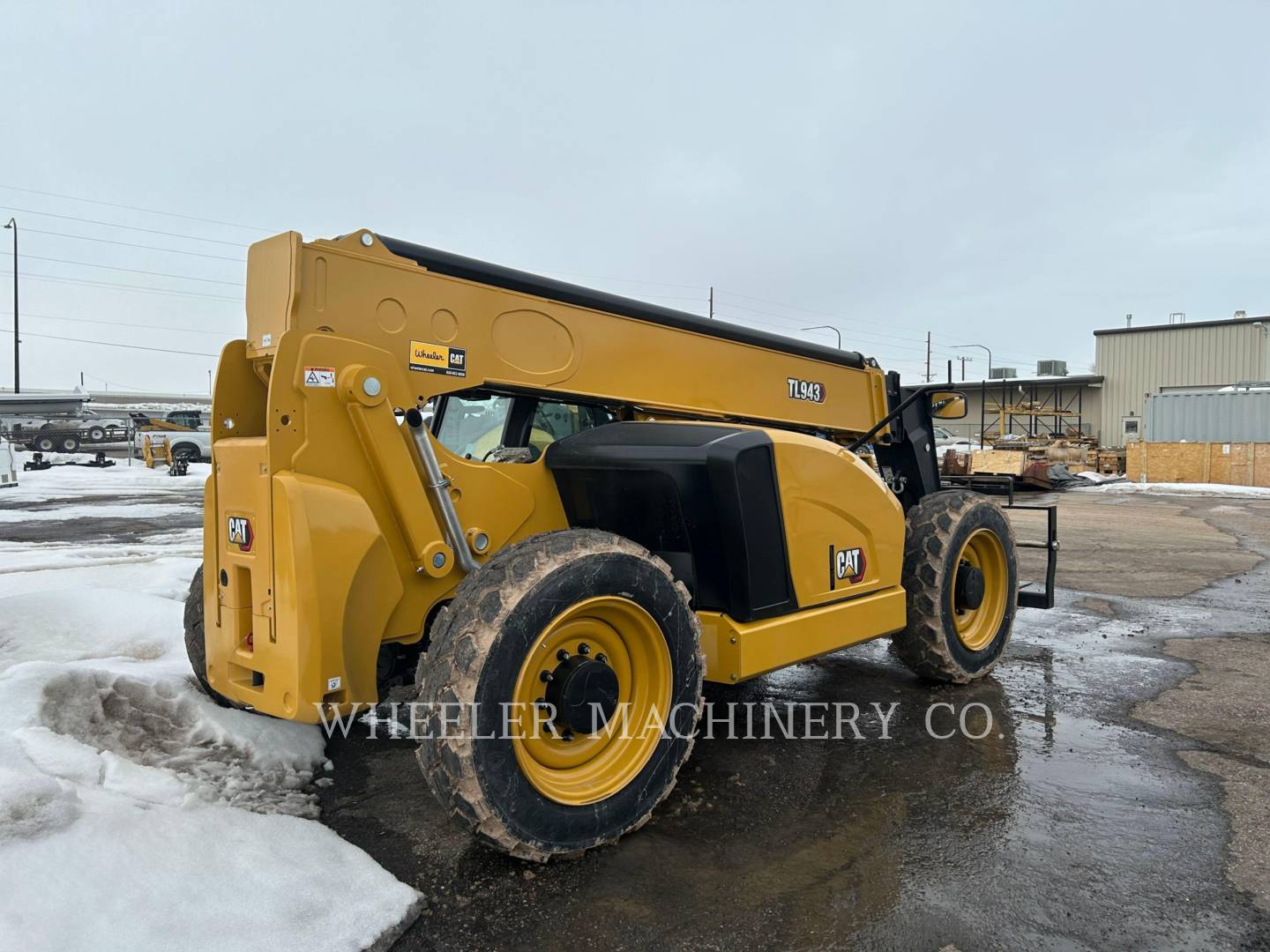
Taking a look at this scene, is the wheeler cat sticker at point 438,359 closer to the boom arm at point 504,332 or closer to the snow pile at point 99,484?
the boom arm at point 504,332

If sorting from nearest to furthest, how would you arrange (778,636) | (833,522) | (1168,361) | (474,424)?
1. (778,636)
2. (833,522)
3. (474,424)
4. (1168,361)

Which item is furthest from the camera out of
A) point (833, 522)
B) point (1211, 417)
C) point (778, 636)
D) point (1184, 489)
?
point (1211, 417)

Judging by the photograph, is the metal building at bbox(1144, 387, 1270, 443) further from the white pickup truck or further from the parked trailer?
the parked trailer

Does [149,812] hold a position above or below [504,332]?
below

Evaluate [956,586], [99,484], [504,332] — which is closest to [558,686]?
[504,332]

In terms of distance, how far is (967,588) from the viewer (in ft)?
17.6

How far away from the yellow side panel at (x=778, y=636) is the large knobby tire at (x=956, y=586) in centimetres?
77

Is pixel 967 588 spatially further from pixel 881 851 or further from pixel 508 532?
pixel 508 532

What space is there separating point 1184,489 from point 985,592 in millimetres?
24143

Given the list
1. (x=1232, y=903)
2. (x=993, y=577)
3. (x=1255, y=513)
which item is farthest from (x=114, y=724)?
→ (x=1255, y=513)

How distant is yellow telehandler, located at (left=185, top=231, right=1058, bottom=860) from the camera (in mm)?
2975

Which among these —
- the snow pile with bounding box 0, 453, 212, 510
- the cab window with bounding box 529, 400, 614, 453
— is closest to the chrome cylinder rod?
the cab window with bounding box 529, 400, 614, 453

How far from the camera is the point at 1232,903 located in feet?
9.61

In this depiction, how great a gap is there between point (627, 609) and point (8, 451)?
25.9 meters
